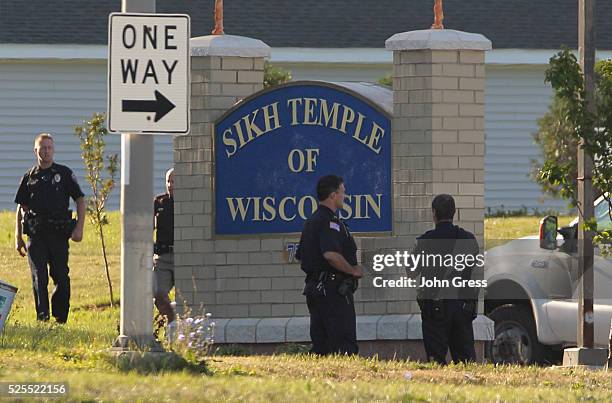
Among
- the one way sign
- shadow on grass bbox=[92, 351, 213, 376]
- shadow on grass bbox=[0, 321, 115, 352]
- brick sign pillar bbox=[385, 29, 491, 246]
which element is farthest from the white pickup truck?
the one way sign

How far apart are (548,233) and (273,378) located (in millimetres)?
4637

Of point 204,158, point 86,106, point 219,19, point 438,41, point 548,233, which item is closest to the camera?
point 548,233

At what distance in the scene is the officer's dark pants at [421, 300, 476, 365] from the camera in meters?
12.9

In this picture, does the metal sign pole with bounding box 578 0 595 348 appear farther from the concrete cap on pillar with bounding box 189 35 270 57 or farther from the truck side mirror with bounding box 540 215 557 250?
the concrete cap on pillar with bounding box 189 35 270 57

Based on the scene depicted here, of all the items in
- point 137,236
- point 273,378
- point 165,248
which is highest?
point 137,236

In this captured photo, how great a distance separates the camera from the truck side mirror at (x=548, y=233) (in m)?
14.1

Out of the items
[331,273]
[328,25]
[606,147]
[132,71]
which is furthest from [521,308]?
[328,25]

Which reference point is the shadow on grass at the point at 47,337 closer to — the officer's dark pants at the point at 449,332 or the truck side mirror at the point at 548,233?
the officer's dark pants at the point at 449,332

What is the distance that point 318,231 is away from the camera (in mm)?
12242

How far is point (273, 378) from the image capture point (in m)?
10.4

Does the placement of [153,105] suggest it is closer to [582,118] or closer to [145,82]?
[145,82]

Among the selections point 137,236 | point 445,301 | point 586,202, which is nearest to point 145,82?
point 137,236

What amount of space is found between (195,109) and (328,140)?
1.35 m

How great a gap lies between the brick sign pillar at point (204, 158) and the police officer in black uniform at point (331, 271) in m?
2.50
